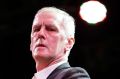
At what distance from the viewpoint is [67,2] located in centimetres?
427

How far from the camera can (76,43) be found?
4.46 m

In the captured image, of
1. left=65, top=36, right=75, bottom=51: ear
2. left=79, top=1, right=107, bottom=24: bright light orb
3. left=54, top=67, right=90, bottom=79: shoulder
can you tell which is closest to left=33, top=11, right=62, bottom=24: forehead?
left=65, top=36, right=75, bottom=51: ear

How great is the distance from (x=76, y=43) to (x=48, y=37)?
2.21 metres

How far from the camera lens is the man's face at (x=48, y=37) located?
222cm

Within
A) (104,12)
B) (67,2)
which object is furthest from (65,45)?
(67,2)

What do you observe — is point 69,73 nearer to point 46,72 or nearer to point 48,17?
point 46,72

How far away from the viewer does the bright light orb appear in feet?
12.7

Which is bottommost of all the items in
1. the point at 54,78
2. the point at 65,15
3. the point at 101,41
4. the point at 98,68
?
the point at 98,68

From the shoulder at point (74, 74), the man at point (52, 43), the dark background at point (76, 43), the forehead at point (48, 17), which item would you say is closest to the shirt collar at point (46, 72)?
the man at point (52, 43)

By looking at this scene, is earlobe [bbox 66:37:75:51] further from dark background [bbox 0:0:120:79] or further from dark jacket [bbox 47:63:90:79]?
dark background [bbox 0:0:120:79]

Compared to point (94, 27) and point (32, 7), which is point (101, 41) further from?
point (32, 7)

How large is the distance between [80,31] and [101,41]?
23cm

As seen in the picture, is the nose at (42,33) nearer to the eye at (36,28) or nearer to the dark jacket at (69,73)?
the eye at (36,28)

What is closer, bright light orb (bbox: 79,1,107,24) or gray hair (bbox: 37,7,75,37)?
gray hair (bbox: 37,7,75,37)
